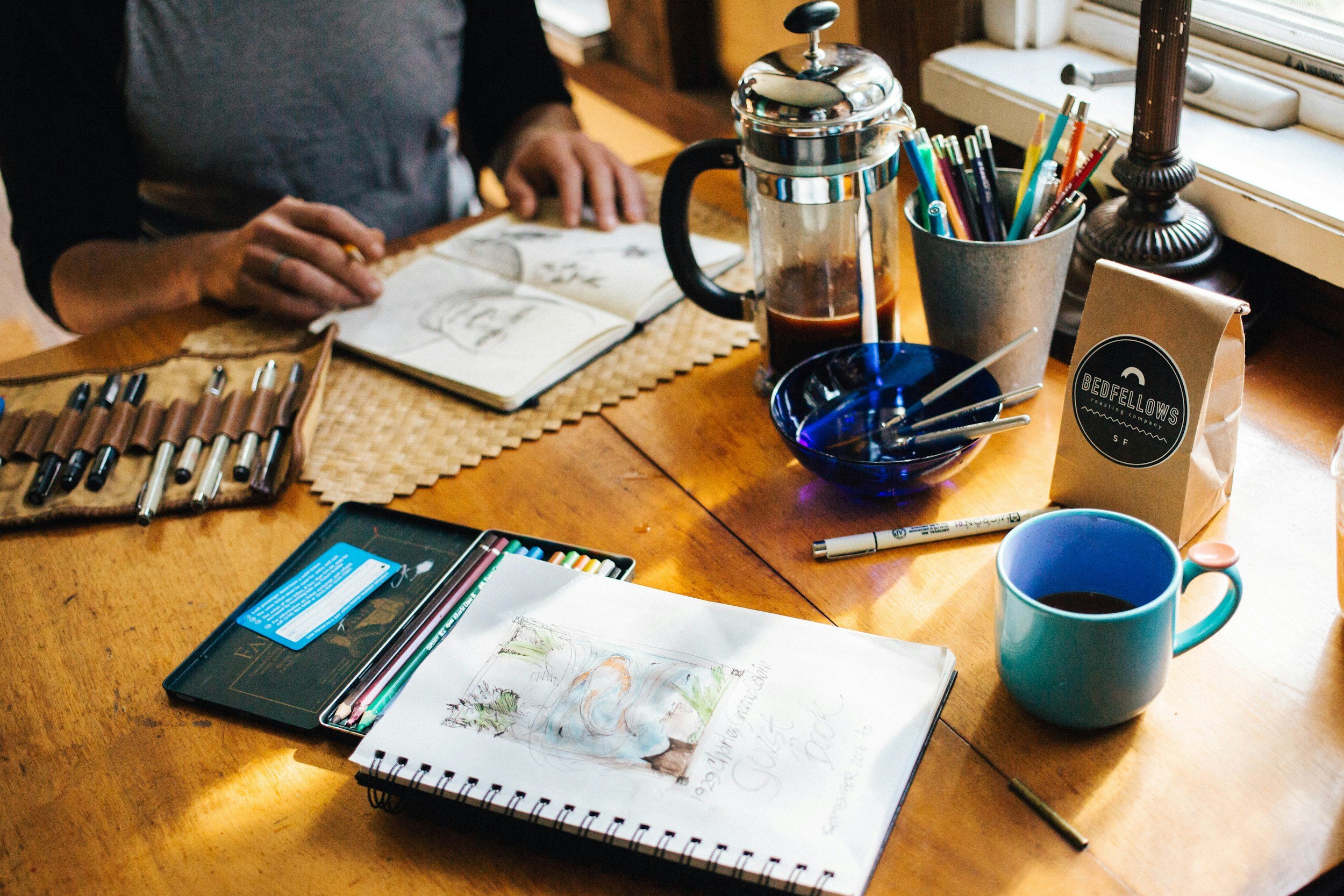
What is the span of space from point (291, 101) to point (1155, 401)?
1119 mm

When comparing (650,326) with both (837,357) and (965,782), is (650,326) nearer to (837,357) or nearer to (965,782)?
(837,357)

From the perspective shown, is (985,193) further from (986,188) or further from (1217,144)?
(1217,144)

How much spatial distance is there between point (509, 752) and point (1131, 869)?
0.33 metres

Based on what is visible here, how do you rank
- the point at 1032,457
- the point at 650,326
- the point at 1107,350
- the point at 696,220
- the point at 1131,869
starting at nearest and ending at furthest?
the point at 1131,869
the point at 1107,350
the point at 1032,457
the point at 650,326
the point at 696,220

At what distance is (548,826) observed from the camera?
1.72ft

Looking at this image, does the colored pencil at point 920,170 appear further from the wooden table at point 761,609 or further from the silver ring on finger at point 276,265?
the silver ring on finger at point 276,265

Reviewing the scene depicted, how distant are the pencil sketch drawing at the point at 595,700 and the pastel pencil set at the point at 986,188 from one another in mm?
391

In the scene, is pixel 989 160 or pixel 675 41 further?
pixel 675 41

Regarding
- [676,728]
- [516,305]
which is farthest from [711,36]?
[676,728]

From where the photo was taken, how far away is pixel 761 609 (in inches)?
26.5

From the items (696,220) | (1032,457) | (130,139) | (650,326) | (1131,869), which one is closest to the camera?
(1131,869)

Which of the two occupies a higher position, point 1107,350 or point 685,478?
point 1107,350

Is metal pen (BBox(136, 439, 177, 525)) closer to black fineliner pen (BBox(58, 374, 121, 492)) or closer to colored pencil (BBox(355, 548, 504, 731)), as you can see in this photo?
black fineliner pen (BBox(58, 374, 121, 492))

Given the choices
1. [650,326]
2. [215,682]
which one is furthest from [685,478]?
[215,682]
